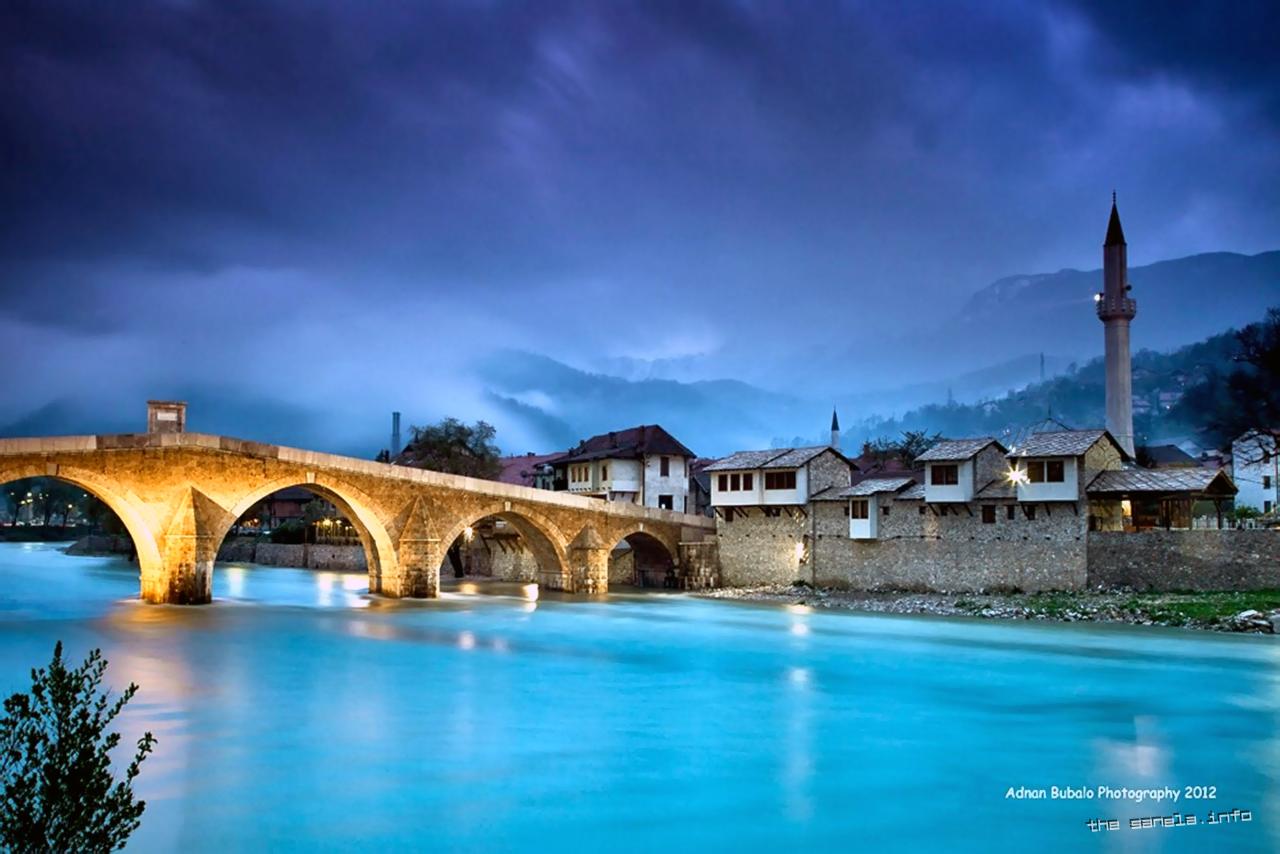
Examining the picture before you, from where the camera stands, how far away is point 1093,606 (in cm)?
2391

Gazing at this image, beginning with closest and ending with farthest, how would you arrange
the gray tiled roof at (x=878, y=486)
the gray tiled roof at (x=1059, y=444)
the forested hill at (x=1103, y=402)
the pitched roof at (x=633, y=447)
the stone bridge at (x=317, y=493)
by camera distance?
the stone bridge at (x=317, y=493)
the gray tiled roof at (x=1059, y=444)
the gray tiled roof at (x=878, y=486)
the pitched roof at (x=633, y=447)
the forested hill at (x=1103, y=402)

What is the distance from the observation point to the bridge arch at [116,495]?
2195 cm

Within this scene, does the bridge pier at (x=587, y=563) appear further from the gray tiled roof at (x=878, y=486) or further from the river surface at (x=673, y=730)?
the gray tiled roof at (x=878, y=486)

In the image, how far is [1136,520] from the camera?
2820 cm

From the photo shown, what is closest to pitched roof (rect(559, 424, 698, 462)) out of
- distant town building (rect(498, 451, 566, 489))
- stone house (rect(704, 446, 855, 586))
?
distant town building (rect(498, 451, 566, 489))

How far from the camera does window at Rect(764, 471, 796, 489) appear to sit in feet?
105

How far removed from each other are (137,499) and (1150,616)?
23799 mm

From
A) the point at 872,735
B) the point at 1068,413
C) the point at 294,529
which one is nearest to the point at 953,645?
the point at 872,735

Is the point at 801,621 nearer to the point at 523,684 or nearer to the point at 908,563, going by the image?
the point at 908,563

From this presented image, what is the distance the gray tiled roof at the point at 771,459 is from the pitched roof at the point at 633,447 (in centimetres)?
678

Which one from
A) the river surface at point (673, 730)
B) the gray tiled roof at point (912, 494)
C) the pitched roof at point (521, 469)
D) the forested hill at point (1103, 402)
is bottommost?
the river surface at point (673, 730)

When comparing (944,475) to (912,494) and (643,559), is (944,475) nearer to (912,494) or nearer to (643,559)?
(912,494)

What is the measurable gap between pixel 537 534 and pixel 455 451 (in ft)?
40.3

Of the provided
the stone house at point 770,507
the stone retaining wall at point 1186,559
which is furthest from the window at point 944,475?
the stone house at point 770,507
